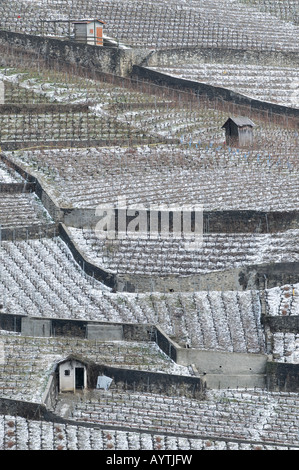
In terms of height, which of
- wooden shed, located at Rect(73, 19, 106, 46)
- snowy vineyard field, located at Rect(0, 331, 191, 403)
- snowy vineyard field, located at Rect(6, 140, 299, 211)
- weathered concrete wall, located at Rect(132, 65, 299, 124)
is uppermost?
wooden shed, located at Rect(73, 19, 106, 46)

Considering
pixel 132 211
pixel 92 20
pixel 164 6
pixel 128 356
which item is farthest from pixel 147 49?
pixel 128 356

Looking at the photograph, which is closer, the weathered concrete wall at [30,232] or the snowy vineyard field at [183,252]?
the snowy vineyard field at [183,252]

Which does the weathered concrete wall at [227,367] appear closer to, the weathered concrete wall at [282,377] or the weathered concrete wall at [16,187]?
the weathered concrete wall at [282,377]

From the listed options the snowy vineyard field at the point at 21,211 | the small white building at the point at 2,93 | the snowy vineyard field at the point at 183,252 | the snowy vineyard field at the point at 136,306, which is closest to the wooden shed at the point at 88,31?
the small white building at the point at 2,93

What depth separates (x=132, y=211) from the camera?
50.1 m

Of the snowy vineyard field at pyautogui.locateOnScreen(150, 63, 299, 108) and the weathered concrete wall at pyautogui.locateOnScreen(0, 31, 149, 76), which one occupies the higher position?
the weathered concrete wall at pyautogui.locateOnScreen(0, 31, 149, 76)

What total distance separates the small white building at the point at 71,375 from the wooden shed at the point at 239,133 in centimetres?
2449

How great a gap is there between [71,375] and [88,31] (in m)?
36.5

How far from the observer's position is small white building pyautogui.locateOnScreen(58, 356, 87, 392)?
39750 millimetres

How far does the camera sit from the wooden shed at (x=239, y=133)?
2462 inches

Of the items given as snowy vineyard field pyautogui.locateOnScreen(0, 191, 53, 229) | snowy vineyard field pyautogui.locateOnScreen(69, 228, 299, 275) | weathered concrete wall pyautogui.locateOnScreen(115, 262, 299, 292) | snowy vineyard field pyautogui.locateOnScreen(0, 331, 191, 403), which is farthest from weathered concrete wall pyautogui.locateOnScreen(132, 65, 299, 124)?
snowy vineyard field pyautogui.locateOnScreen(0, 331, 191, 403)

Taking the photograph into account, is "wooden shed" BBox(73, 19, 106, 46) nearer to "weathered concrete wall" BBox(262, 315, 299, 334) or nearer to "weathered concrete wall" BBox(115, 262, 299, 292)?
"weathered concrete wall" BBox(115, 262, 299, 292)

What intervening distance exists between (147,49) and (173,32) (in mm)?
4665

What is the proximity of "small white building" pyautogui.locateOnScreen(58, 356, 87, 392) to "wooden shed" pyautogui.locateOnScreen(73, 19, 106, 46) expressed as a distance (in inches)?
1401
